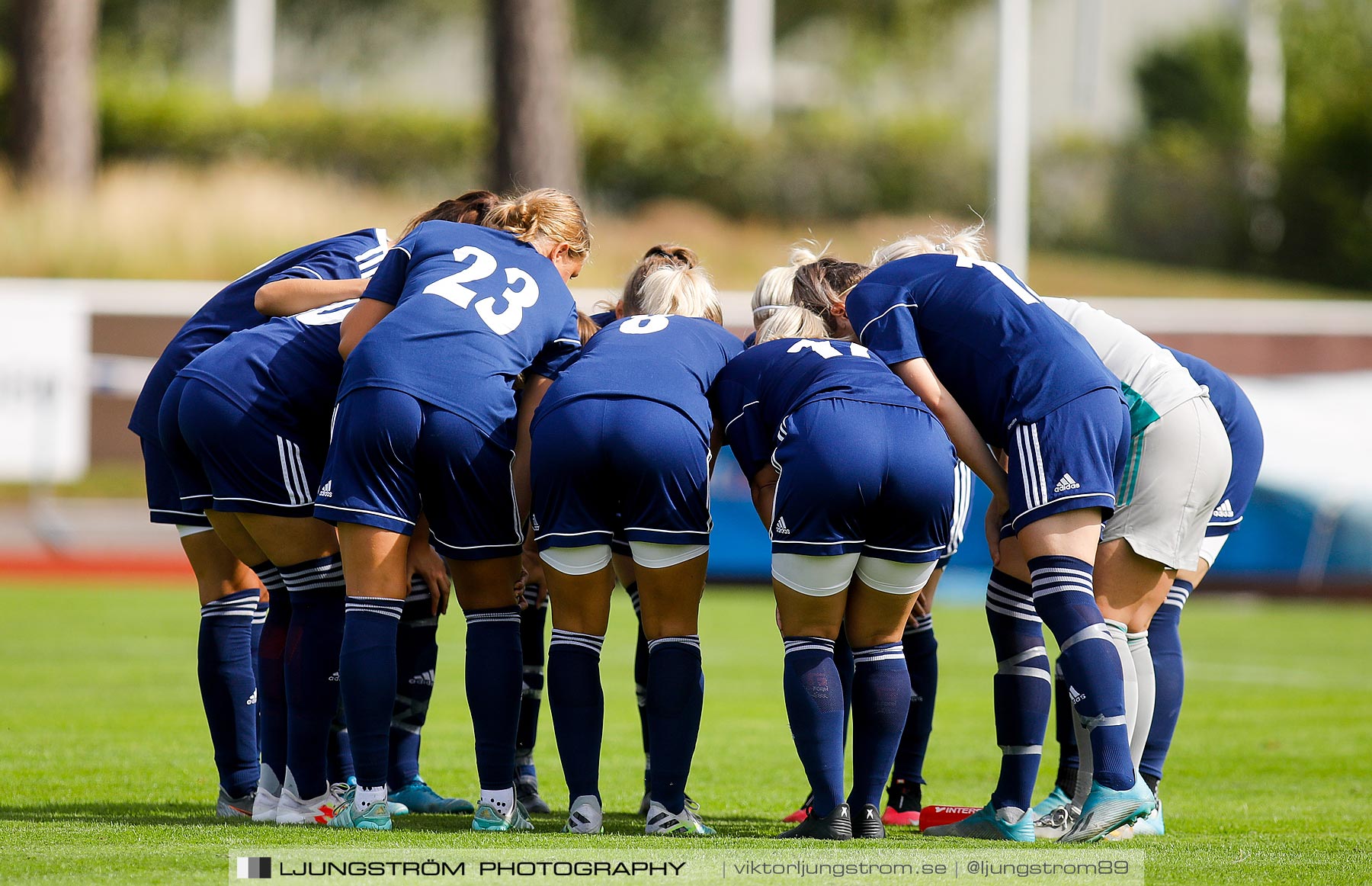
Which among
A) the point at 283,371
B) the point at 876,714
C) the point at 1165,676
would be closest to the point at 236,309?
the point at 283,371

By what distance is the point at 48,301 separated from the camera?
1712 cm

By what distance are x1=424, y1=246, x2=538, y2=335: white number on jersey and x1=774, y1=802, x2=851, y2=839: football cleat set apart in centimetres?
171

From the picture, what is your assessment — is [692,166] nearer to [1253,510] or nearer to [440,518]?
[1253,510]

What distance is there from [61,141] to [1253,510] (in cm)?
1777

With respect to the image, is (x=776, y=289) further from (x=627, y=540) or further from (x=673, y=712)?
(x=673, y=712)

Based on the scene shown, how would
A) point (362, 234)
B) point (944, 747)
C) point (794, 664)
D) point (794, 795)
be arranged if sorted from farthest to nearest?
1. point (944, 747)
2. point (794, 795)
3. point (362, 234)
4. point (794, 664)

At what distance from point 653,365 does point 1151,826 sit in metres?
2.19

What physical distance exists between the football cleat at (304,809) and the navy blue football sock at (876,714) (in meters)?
1.56

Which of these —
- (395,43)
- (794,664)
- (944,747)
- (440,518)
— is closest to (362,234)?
(440,518)

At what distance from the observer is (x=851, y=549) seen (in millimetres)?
4469

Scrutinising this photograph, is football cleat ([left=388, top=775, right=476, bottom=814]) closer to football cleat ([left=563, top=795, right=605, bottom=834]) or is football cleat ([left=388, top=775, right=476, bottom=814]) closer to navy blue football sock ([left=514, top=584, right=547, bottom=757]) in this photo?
navy blue football sock ([left=514, top=584, right=547, bottom=757])

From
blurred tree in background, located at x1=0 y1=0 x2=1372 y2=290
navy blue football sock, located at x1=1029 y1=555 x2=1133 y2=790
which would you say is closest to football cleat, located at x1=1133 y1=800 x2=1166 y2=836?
navy blue football sock, located at x1=1029 y1=555 x2=1133 y2=790

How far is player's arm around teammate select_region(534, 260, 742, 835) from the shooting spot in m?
4.46

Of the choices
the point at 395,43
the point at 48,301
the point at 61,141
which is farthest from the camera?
the point at 395,43
